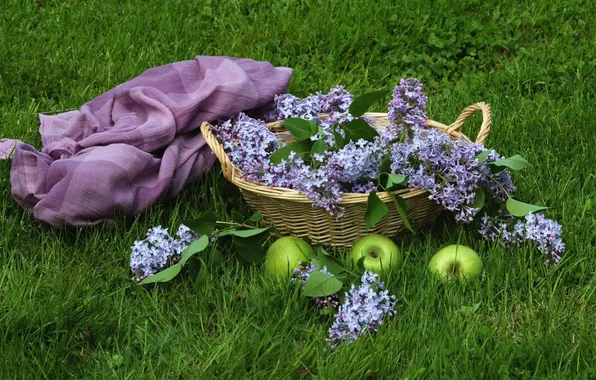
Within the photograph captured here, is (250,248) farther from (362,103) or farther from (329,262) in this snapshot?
(362,103)

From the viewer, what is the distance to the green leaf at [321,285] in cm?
263

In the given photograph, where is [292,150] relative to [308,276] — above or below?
above

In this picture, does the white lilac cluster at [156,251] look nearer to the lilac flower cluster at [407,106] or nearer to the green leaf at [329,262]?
the green leaf at [329,262]

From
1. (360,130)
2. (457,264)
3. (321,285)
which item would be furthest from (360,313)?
(360,130)

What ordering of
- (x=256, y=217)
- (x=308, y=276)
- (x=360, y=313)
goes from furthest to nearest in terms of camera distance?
(x=256, y=217) → (x=308, y=276) → (x=360, y=313)

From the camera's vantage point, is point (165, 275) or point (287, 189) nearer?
point (165, 275)

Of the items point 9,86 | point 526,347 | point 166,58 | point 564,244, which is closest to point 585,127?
point 564,244

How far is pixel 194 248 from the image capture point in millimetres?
2816

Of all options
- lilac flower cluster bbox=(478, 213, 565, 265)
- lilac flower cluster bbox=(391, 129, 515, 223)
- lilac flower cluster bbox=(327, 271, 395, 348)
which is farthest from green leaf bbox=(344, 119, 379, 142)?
lilac flower cluster bbox=(327, 271, 395, 348)

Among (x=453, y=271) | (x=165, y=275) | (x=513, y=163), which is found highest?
(x=513, y=163)

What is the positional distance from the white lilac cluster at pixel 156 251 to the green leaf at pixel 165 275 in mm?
43

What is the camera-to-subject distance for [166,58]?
14.2 feet

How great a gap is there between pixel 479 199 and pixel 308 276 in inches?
25.3

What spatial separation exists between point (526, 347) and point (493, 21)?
8.20 feet
